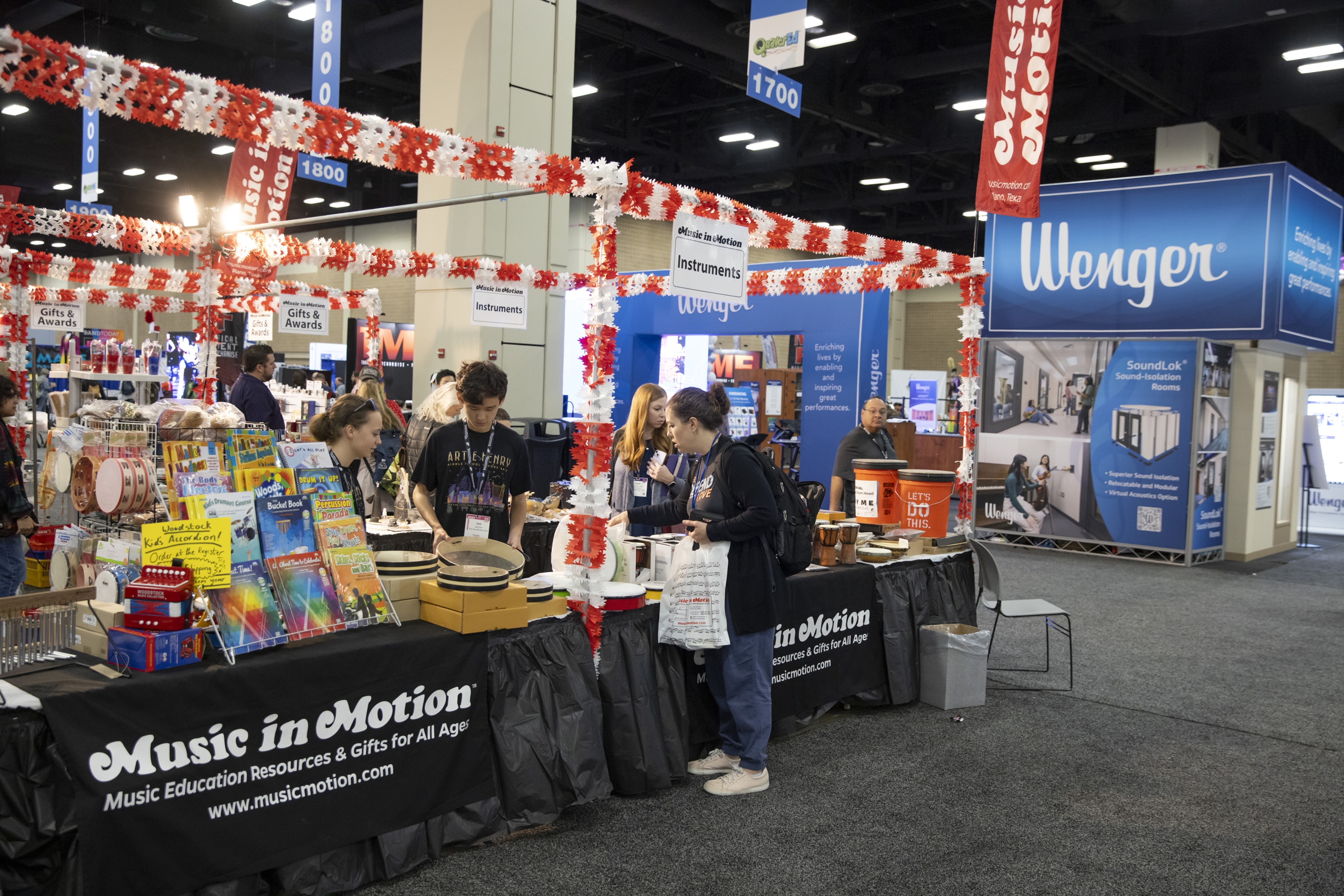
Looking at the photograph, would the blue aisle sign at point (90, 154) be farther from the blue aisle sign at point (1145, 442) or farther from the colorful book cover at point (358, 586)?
the blue aisle sign at point (1145, 442)

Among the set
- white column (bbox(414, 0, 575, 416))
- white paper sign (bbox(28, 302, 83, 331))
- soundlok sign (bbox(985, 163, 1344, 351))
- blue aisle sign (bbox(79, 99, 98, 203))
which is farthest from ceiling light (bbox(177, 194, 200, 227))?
soundlok sign (bbox(985, 163, 1344, 351))

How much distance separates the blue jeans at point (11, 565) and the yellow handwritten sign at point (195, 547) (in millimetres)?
2156

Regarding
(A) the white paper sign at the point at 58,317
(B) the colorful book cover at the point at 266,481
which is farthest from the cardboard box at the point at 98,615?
(A) the white paper sign at the point at 58,317

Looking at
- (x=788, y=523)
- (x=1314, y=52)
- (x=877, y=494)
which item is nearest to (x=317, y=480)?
(x=788, y=523)

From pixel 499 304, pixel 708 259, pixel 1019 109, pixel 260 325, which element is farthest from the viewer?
pixel 260 325

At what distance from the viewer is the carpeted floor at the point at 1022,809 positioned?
2869 mm

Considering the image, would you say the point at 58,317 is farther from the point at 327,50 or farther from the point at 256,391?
the point at 327,50

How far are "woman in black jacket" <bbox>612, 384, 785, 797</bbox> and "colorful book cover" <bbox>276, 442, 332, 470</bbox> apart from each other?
1.14 meters

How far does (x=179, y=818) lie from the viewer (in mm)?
2301

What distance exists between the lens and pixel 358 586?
2.80 meters

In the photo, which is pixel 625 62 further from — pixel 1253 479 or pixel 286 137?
pixel 286 137

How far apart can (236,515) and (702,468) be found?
158 cm

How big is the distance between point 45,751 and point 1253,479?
398 inches

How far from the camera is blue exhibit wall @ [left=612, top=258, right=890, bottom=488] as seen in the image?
9617 millimetres
